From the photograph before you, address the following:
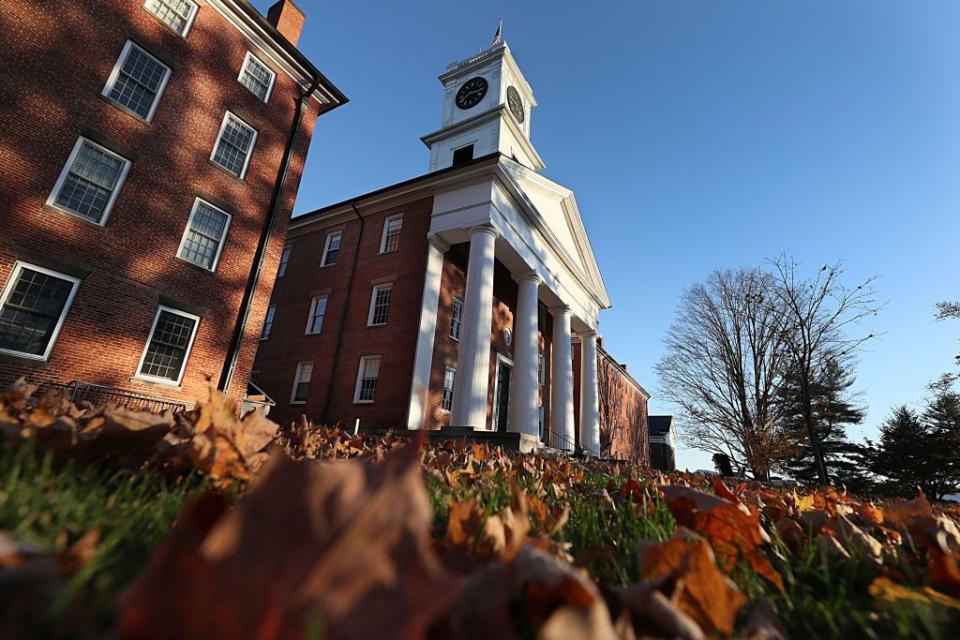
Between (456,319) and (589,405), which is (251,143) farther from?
(589,405)

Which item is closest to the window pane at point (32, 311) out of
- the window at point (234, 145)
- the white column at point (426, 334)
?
the window at point (234, 145)

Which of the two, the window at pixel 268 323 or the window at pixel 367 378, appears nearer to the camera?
the window at pixel 367 378

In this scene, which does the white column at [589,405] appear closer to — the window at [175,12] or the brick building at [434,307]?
the brick building at [434,307]

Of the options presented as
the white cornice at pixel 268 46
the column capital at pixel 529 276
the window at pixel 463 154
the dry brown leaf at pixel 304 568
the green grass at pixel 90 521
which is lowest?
the green grass at pixel 90 521

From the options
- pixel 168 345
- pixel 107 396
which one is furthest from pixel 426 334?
pixel 107 396

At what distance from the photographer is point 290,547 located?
17.7 inches

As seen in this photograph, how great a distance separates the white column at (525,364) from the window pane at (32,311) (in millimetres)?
14254

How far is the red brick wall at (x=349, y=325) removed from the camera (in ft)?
54.8

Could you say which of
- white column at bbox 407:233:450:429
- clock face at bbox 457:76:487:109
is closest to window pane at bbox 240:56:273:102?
white column at bbox 407:233:450:429

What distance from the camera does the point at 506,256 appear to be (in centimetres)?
1920

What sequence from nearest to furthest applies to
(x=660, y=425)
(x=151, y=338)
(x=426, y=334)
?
(x=151, y=338) → (x=426, y=334) → (x=660, y=425)

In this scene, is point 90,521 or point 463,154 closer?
point 90,521

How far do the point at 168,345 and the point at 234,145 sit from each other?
681cm

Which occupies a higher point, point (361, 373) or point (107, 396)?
point (361, 373)
